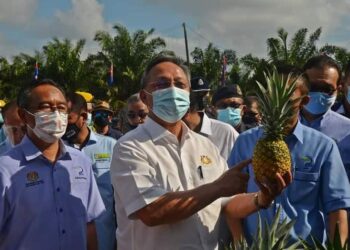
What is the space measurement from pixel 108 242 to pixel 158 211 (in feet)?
9.20

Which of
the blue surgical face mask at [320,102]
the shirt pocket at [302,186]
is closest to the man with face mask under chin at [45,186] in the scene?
the shirt pocket at [302,186]

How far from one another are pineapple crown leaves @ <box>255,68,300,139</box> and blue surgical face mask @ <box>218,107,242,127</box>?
13.3 feet

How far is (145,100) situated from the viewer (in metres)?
3.47

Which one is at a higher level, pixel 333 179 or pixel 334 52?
pixel 334 52

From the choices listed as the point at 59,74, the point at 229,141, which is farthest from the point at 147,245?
the point at 59,74

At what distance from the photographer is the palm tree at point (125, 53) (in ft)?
108

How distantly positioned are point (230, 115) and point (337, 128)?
7.18 ft

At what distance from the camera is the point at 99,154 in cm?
568

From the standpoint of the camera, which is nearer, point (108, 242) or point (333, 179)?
point (333, 179)

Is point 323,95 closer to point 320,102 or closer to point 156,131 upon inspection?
point 320,102

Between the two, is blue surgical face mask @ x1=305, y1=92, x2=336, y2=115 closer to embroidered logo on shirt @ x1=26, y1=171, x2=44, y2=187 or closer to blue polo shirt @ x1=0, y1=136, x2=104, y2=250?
blue polo shirt @ x1=0, y1=136, x2=104, y2=250

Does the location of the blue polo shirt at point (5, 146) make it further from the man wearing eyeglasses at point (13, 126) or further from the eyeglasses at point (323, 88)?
the eyeglasses at point (323, 88)

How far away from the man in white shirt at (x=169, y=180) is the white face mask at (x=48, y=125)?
2.33ft

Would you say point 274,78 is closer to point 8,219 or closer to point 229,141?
point 8,219
